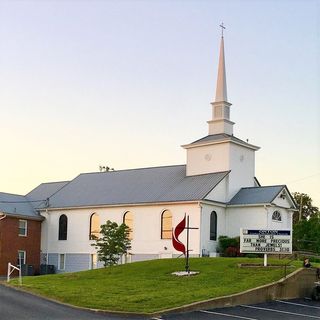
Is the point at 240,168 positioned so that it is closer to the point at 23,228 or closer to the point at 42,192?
the point at 23,228

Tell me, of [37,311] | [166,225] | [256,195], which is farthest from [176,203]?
[37,311]

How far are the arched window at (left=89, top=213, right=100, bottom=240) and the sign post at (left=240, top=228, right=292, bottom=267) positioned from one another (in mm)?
22550

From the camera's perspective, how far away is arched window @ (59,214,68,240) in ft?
179

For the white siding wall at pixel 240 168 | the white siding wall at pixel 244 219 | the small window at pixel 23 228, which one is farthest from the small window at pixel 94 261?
the white siding wall at pixel 240 168

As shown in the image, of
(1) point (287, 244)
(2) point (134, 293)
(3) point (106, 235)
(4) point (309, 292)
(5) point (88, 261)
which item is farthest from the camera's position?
(5) point (88, 261)

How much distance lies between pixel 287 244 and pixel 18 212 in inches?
1161

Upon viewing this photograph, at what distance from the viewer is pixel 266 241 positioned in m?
31.1

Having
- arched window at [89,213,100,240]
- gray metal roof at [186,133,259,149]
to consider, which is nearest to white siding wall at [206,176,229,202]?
gray metal roof at [186,133,259,149]

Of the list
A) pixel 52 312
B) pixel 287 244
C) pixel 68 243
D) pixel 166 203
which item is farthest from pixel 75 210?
pixel 52 312

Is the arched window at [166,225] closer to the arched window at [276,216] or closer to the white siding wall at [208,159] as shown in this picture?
the white siding wall at [208,159]

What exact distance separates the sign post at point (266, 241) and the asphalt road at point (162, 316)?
223 inches

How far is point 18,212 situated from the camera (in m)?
54.0

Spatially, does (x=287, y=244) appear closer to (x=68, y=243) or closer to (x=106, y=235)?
(x=106, y=235)

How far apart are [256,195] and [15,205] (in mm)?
21780
